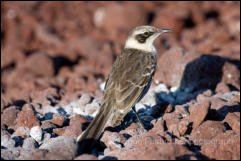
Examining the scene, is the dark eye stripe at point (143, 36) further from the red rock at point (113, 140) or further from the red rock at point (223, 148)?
the red rock at point (223, 148)

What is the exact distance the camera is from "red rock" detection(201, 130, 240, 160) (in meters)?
4.25

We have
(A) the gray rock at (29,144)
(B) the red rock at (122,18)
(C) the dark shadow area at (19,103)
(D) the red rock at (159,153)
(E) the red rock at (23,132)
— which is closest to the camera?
(D) the red rock at (159,153)

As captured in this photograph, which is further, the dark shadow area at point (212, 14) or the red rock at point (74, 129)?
the dark shadow area at point (212, 14)

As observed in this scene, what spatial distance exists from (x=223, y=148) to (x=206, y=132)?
0.69 meters

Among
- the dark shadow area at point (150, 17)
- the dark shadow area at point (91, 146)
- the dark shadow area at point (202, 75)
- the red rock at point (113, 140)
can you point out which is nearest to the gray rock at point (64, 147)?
the dark shadow area at point (91, 146)

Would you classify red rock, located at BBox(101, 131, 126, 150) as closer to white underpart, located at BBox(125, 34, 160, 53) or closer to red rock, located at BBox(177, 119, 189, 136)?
red rock, located at BBox(177, 119, 189, 136)

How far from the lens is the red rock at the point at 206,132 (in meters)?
4.97

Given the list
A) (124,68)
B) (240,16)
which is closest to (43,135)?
(124,68)

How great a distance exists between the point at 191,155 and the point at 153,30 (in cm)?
323

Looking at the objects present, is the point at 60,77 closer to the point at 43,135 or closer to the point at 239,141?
the point at 43,135

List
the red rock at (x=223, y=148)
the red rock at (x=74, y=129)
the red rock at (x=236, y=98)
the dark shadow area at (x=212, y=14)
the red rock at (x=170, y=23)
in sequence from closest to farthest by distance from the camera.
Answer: the red rock at (x=223, y=148) → the red rock at (x=74, y=129) → the red rock at (x=236, y=98) → the red rock at (x=170, y=23) → the dark shadow area at (x=212, y=14)

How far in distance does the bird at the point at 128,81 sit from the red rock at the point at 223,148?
1408 mm

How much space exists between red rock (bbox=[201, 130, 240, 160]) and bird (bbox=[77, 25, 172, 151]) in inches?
55.4

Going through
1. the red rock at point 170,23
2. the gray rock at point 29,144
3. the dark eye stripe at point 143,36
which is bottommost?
the gray rock at point 29,144
